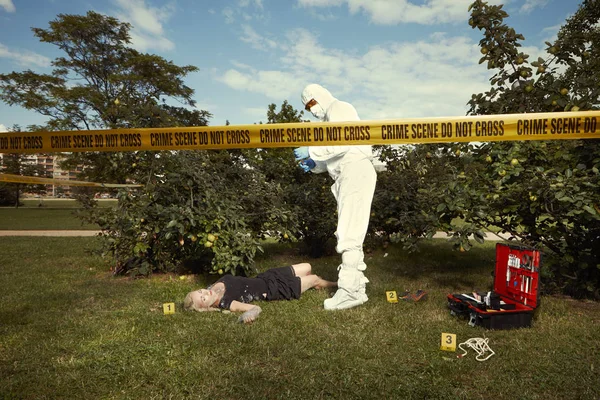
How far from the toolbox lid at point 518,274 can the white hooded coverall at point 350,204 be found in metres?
1.57

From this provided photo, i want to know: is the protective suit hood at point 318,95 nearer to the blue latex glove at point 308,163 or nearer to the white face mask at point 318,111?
the white face mask at point 318,111

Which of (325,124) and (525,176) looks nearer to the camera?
(325,124)

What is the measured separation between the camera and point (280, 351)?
11.5 feet

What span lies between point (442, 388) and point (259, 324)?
195 cm

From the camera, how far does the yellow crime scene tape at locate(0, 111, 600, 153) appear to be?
3.25 metres

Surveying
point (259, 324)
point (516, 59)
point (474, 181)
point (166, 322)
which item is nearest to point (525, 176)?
point (474, 181)

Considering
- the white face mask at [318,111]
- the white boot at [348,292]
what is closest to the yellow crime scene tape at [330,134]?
the white face mask at [318,111]

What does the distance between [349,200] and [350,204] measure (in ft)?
0.16

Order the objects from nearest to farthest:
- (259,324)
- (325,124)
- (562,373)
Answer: (562,373) < (325,124) < (259,324)

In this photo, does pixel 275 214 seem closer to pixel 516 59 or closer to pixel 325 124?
pixel 325 124

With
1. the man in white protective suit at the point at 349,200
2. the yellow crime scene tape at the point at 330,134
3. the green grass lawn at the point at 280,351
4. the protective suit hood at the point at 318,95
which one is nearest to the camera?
the green grass lawn at the point at 280,351

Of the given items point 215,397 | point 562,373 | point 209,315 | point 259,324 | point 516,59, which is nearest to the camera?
point 215,397

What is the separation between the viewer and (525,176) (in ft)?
16.4

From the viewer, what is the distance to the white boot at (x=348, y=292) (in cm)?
478
